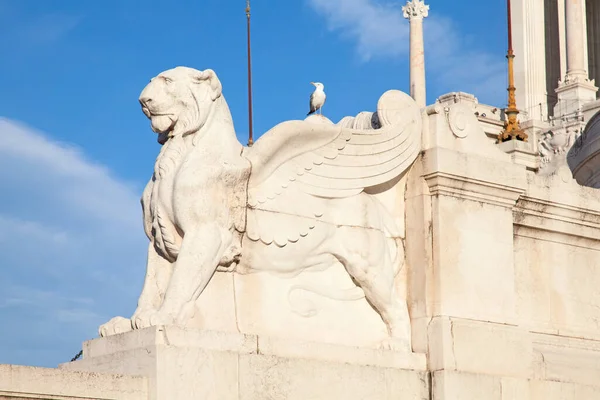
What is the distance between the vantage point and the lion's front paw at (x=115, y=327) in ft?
36.3

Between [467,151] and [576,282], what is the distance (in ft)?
6.86

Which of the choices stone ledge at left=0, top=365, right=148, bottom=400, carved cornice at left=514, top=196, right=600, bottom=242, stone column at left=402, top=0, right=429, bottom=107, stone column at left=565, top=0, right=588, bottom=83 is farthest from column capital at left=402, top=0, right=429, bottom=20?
stone ledge at left=0, top=365, right=148, bottom=400

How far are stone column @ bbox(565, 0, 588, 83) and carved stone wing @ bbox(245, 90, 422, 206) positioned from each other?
42047 millimetres

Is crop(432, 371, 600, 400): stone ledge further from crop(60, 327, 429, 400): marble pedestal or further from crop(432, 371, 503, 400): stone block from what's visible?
crop(60, 327, 429, 400): marble pedestal

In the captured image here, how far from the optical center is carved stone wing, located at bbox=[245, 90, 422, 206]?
11.8 meters

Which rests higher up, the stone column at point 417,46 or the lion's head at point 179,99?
the stone column at point 417,46

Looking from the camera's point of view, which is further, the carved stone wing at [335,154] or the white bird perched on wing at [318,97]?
the white bird perched on wing at [318,97]

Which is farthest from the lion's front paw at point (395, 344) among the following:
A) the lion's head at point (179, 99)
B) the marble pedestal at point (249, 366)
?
the lion's head at point (179, 99)

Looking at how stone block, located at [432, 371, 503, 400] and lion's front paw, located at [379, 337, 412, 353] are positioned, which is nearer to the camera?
stone block, located at [432, 371, 503, 400]

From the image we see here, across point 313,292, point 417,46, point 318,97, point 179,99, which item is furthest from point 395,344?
point 417,46

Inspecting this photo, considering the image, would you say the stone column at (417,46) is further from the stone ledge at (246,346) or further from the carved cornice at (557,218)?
the stone ledge at (246,346)

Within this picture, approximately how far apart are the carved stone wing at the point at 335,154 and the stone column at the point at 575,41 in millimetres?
42047

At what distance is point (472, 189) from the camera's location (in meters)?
12.8

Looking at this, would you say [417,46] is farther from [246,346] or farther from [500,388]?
[246,346]
